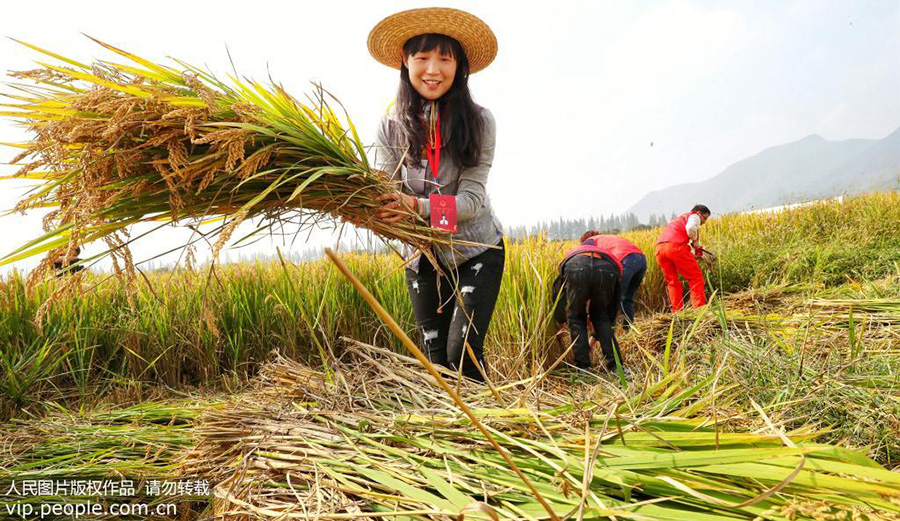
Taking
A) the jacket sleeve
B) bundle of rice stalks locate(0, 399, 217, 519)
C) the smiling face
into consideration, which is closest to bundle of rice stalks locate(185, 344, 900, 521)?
bundle of rice stalks locate(0, 399, 217, 519)

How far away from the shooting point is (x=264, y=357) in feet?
11.1

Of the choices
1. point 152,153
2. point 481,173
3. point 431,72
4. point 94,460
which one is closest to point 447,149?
point 481,173

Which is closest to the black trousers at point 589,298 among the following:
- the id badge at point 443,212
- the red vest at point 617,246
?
the red vest at point 617,246

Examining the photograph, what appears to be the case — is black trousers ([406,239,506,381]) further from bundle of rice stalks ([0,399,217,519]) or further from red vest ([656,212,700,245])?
red vest ([656,212,700,245])

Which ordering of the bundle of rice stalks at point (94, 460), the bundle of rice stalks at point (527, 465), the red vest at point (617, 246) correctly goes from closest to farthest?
1. the bundle of rice stalks at point (527, 465)
2. the bundle of rice stalks at point (94, 460)
3. the red vest at point (617, 246)

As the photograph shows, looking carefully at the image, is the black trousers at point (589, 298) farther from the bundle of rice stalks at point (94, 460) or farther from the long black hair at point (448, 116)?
the bundle of rice stalks at point (94, 460)

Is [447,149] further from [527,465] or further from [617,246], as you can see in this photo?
[617,246]

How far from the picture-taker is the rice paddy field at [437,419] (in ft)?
2.53

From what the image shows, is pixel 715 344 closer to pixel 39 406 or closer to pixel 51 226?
pixel 51 226

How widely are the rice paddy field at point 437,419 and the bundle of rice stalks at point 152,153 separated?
0.24m

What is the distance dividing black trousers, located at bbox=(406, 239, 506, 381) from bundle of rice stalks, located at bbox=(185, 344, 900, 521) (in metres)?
0.51

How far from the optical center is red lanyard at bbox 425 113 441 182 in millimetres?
1819

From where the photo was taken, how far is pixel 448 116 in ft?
5.93

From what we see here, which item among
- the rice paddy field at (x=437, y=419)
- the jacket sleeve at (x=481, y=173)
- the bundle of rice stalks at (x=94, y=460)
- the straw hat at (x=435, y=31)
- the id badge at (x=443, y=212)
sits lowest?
the bundle of rice stalks at (x=94, y=460)
